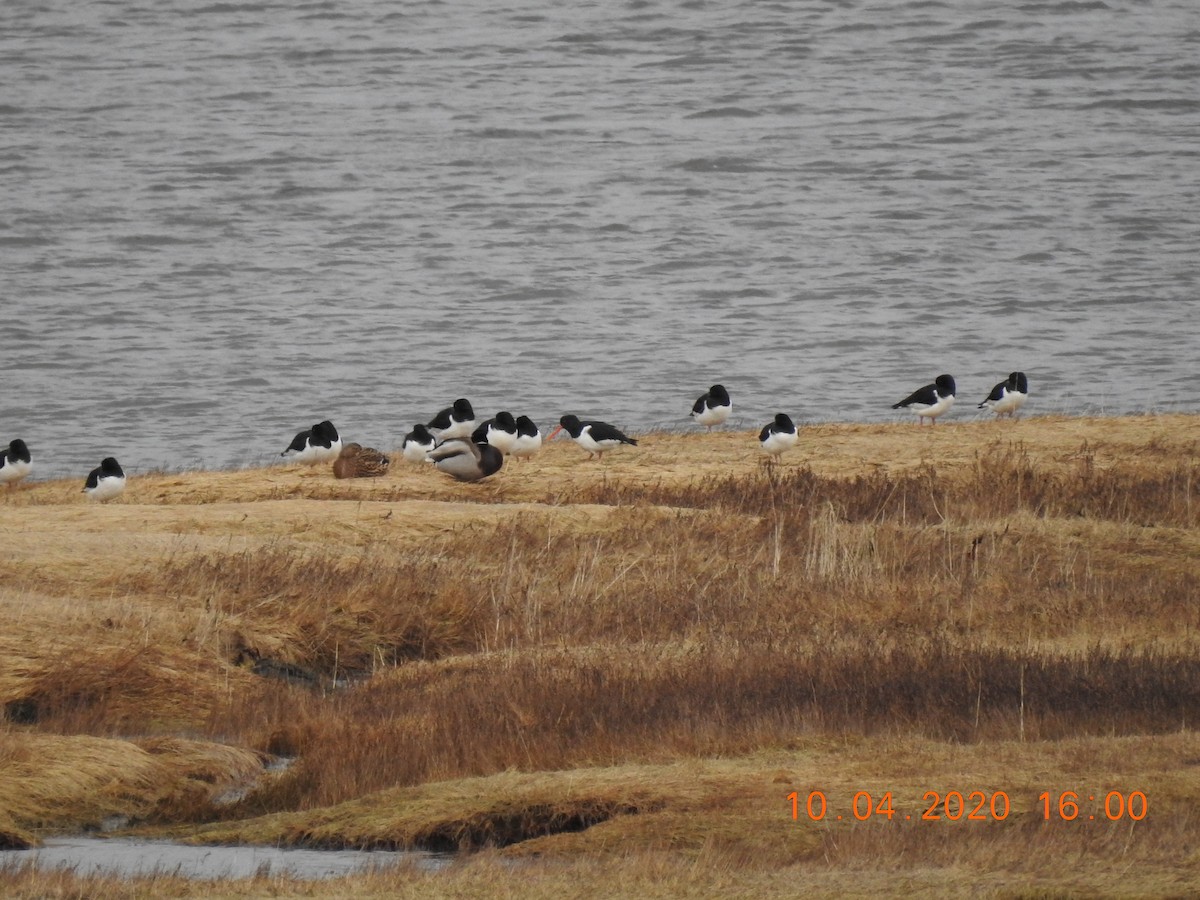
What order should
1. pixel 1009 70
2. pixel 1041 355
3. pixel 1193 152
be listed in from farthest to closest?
pixel 1009 70
pixel 1193 152
pixel 1041 355

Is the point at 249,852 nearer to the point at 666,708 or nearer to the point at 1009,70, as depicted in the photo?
the point at 666,708

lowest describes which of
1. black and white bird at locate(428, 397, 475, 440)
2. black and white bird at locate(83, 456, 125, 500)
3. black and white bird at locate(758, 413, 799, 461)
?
black and white bird at locate(83, 456, 125, 500)

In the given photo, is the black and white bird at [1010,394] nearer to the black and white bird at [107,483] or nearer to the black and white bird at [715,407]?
the black and white bird at [715,407]

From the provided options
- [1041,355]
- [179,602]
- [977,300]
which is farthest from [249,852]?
[977,300]

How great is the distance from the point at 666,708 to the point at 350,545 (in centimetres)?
735

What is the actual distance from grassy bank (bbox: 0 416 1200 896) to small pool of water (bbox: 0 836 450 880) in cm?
24

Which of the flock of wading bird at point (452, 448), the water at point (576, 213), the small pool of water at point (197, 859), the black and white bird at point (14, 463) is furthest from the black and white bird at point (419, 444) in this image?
the small pool of water at point (197, 859)

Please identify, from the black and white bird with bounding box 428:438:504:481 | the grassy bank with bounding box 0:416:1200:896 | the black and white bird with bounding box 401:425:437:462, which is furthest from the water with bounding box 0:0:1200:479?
the grassy bank with bounding box 0:416:1200:896

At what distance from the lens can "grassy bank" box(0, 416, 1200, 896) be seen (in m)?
11.4

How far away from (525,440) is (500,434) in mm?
369

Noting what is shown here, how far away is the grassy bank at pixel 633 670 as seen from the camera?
37.4 ft

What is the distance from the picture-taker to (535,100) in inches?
4473
